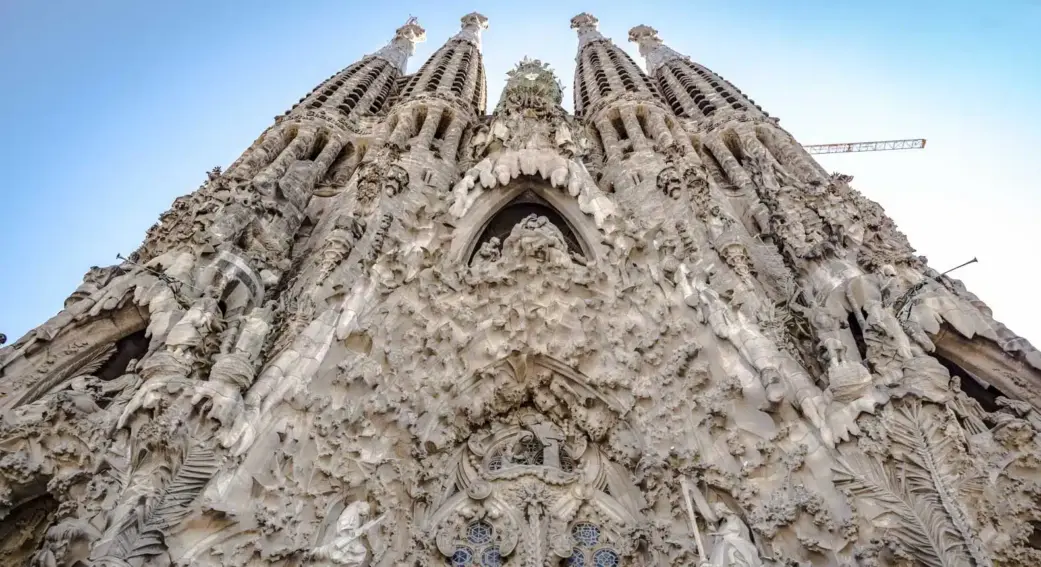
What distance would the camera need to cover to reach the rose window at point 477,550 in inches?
280

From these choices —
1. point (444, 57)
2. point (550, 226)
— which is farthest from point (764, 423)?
point (444, 57)

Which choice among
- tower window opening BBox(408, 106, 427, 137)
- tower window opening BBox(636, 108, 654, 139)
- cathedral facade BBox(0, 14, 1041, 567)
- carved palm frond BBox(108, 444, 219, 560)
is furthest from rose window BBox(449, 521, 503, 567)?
tower window opening BBox(636, 108, 654, 139)

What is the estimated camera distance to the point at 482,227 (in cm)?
1053

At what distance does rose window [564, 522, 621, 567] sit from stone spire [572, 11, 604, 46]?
77.8 ft

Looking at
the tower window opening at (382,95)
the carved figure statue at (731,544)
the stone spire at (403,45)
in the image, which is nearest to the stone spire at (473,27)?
the stone spire at (403,45)

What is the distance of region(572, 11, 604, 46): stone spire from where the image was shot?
28641mm

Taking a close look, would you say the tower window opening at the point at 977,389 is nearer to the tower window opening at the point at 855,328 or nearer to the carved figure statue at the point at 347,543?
the tower window opening at the point at 855,328

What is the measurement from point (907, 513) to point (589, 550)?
318cm

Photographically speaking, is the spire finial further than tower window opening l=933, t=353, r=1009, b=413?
Yes

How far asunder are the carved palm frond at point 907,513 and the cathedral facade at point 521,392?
0.7 inches

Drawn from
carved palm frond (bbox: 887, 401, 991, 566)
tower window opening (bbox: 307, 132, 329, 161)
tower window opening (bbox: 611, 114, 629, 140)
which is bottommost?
carved palm frond (bbox: 887, 401, 991, 566)

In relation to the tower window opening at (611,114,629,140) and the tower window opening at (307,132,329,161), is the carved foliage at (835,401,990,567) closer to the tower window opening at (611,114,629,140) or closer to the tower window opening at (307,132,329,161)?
the tower window opening at (611,114,629,140)

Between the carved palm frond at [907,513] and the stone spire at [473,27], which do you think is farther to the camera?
the stone spire at [473,27]

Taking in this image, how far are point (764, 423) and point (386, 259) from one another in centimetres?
465
